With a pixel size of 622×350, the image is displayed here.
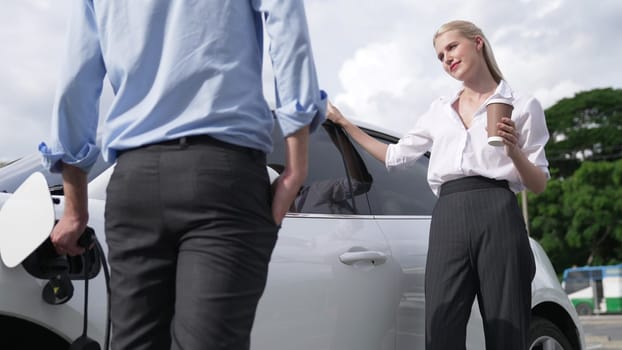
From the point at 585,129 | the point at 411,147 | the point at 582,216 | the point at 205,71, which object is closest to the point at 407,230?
the point at 411,147

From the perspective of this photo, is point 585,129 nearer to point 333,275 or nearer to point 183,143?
point 333,275

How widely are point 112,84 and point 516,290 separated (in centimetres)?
173

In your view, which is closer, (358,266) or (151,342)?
(151,342)

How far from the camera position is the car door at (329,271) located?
2617 mm

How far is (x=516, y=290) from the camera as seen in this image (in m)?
2.83

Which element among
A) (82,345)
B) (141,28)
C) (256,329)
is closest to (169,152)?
(141,28)

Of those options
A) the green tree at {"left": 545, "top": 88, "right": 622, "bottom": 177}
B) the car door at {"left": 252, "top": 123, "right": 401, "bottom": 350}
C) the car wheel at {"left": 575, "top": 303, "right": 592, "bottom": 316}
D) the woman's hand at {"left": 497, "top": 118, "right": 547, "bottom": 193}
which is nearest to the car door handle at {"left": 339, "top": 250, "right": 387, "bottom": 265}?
the car door at {"left": 252, "top": 123, "right": 401, "bottom": 350}

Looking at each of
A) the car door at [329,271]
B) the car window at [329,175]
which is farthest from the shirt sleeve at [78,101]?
the car window at [329,175]

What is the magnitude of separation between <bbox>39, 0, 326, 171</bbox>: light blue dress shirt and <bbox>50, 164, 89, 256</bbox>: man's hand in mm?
154

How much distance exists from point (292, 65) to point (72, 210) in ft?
2.18

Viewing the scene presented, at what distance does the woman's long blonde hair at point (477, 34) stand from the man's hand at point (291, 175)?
1681 millimetres

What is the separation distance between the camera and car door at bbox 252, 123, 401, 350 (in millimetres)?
2617

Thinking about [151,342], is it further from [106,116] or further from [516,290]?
[516,290]

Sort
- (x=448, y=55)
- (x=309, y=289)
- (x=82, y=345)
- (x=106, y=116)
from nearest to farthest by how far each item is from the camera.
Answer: (x=106, y=116) → (x=82, y=345) → (x=309, y=289) → (x=448, y=55)
